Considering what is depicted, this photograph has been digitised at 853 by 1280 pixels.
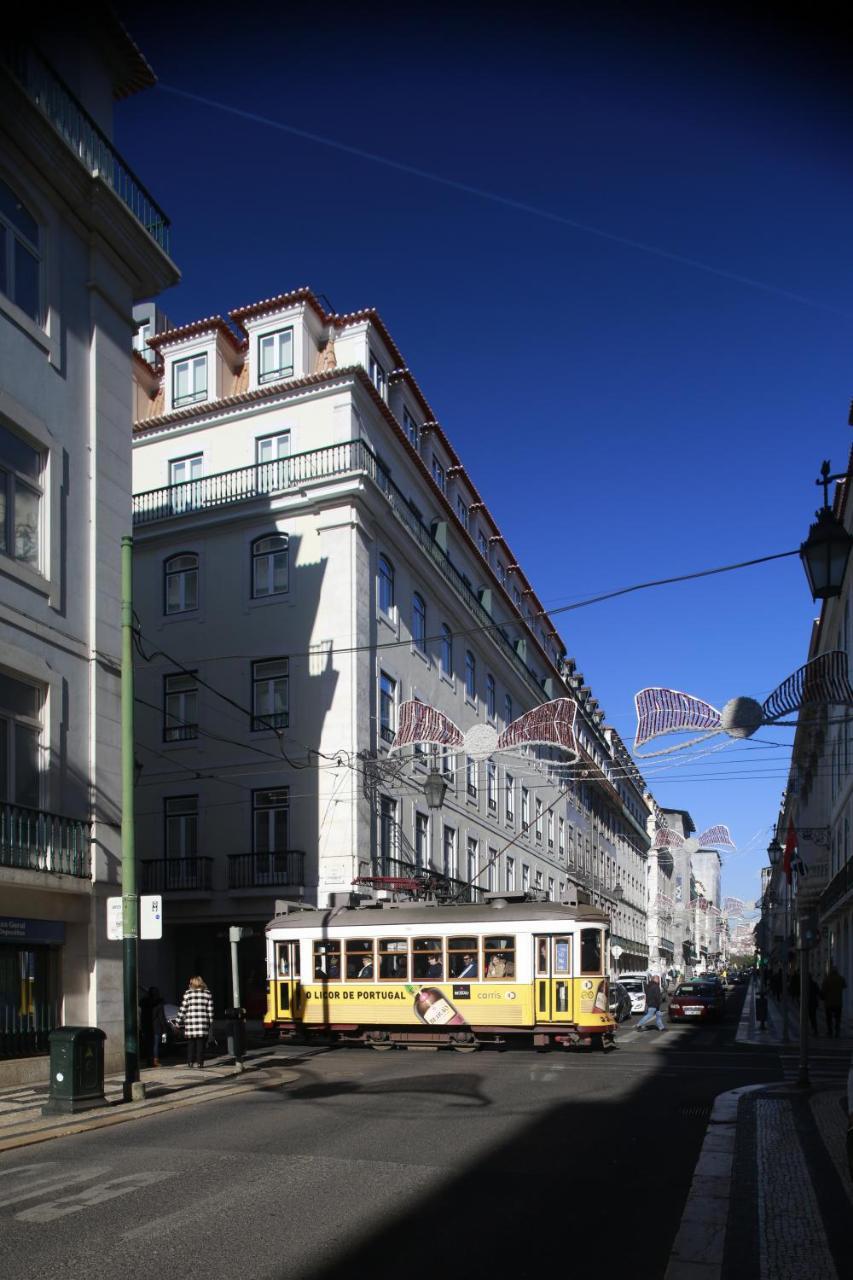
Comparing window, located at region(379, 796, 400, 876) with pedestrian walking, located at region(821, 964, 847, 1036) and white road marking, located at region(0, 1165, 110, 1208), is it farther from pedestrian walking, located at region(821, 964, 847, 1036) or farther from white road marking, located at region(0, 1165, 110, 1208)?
white road marking, located at region(0, 1165, 110, 1208)

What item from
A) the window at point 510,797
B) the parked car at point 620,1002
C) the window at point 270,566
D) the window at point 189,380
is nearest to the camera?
the window at point 270,566

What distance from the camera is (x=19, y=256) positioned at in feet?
61.2

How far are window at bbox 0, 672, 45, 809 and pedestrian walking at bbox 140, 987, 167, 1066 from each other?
5.42m

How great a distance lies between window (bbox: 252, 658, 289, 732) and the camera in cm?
3272

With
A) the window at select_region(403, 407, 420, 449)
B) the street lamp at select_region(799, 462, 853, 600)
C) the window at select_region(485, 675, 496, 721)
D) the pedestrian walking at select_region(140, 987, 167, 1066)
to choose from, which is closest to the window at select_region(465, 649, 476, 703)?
the window at select_region(485, 675, 496, 721)

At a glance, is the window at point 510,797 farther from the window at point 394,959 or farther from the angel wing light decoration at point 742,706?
the angel wing light decoration at point 742,706

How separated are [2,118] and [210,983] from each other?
23975 millimetres

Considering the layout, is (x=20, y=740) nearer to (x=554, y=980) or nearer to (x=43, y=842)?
(x=43, y=842)

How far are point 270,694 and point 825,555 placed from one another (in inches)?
957

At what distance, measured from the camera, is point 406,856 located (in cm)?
3472

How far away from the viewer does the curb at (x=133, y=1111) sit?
12227 mm

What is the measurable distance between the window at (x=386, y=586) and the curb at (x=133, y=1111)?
17089 millimetres

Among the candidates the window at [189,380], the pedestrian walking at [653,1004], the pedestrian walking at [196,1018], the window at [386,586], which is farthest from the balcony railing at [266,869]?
the window at [189,380]

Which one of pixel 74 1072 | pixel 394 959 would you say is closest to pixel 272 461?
pixel 394 959
